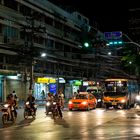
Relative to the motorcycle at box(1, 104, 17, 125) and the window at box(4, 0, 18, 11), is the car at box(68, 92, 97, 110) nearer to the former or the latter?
the motorcycle at box(1, 104, 17, 125)

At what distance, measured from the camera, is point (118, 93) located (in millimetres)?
46781

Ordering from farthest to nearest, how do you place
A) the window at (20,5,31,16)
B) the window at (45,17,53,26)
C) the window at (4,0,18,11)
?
the window at (45,17,53,26), the window at (20,5,31,16), the window at (4,0,18,11)

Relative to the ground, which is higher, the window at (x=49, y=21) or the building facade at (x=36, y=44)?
the window at (x=49, y=21)

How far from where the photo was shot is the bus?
45.8 m

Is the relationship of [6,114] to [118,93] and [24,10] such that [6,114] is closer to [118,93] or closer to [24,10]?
[118,93]

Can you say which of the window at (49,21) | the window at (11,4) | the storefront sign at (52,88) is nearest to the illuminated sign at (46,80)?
the storefront sign at (52,88)

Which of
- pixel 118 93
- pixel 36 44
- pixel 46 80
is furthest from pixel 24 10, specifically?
pixel 118 93

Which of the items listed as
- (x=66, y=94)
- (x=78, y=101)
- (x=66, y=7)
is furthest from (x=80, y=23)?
(x=78, y=101)

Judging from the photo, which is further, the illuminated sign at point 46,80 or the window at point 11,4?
the illuminated sign at point 46,80

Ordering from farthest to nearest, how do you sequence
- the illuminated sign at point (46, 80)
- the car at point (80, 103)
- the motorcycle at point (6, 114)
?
the illuminated sign at point (46, 80), the car at point (80, 103), the motorcycle at point (6, 114)

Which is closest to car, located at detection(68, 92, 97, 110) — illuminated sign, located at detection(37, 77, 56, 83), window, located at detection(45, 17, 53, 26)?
illuminated sign, located at detection(37, 77, 56, 83)

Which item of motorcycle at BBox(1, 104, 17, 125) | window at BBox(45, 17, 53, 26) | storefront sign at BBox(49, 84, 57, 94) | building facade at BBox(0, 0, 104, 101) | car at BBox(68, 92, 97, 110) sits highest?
window at BBox(45, 17, 53, 26)

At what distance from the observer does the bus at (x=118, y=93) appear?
4581 cm

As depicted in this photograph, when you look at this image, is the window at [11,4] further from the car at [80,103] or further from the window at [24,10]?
the car at [80,103]
